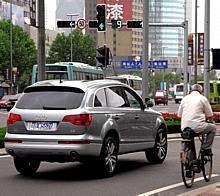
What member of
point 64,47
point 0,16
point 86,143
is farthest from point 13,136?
point 0,16

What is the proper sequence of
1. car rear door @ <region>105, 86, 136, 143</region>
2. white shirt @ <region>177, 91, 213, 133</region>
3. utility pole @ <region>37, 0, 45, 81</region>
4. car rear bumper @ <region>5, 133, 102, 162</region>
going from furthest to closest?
utility pole @ <region>37, 0, 45, 81</region> < car rear door @ <region>105, 86, 136, 143</region> < car rear bumper @ <region>5, 133, 102, 162</region> < white shirt @ <region>177, 91, 213, 133</region>

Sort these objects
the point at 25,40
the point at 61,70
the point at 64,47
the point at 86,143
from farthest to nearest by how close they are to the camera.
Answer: the point at 64,47, the point at 25,40, the point at 61,70, the point at 86,143

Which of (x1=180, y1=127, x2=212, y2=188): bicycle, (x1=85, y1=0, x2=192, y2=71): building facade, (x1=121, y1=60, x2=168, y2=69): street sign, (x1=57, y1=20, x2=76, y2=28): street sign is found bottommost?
(x1=180, y1=127, x2=212, y2=188): bicycle

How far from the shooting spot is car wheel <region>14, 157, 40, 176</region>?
38.2 ft

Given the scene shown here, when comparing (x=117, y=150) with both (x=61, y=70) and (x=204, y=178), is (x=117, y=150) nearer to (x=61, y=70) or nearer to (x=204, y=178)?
(x=204, y=178)

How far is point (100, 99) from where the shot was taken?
460 inches

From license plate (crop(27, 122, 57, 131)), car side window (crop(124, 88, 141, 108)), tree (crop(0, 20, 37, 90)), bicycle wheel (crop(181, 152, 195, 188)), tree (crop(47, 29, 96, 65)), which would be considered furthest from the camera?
tree (crop(47, 29, 96, 65))

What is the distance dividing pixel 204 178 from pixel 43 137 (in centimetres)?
294

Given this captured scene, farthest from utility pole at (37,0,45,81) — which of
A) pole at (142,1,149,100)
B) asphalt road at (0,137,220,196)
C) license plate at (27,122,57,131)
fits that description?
license plate at (27,122,57,131)

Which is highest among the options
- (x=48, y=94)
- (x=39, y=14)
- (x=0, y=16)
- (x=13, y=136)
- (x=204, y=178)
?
(x=0, y=16)

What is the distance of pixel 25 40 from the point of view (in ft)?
265

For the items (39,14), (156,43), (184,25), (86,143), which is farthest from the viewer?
(156,43)

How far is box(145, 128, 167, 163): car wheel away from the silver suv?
1310mm

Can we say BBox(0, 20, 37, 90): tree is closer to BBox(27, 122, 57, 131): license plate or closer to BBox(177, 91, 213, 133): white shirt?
BBox(27, 122, 57, 131): license plate
